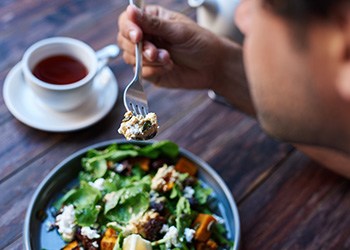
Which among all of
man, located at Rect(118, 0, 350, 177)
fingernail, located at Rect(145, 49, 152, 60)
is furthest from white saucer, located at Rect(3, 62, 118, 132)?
man, located at Rect(118, 0, 350, 177)

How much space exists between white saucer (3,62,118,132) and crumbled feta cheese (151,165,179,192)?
176 millimetres

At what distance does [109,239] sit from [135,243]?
0.18ft

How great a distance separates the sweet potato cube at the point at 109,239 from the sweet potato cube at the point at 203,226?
13cm

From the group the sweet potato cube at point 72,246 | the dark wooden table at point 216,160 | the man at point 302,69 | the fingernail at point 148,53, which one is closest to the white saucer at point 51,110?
the dark wooden table at point 216,160

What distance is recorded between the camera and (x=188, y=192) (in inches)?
33.6

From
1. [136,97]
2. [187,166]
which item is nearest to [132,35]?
[136,97]

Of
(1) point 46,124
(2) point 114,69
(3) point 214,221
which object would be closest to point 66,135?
(1) point 46,124

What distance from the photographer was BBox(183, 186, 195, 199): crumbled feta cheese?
2.78 feet

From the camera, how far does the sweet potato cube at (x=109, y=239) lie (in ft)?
2.52

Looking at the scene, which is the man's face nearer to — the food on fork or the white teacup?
the food on fork

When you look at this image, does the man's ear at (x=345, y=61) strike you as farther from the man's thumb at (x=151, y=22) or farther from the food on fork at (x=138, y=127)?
the man's thumb at (x=151, y=22)

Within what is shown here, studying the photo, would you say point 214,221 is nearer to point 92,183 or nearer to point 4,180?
point 92,183

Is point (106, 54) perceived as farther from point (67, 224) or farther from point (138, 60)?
point (67, 224)

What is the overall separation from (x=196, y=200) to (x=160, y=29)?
1.02 feet
